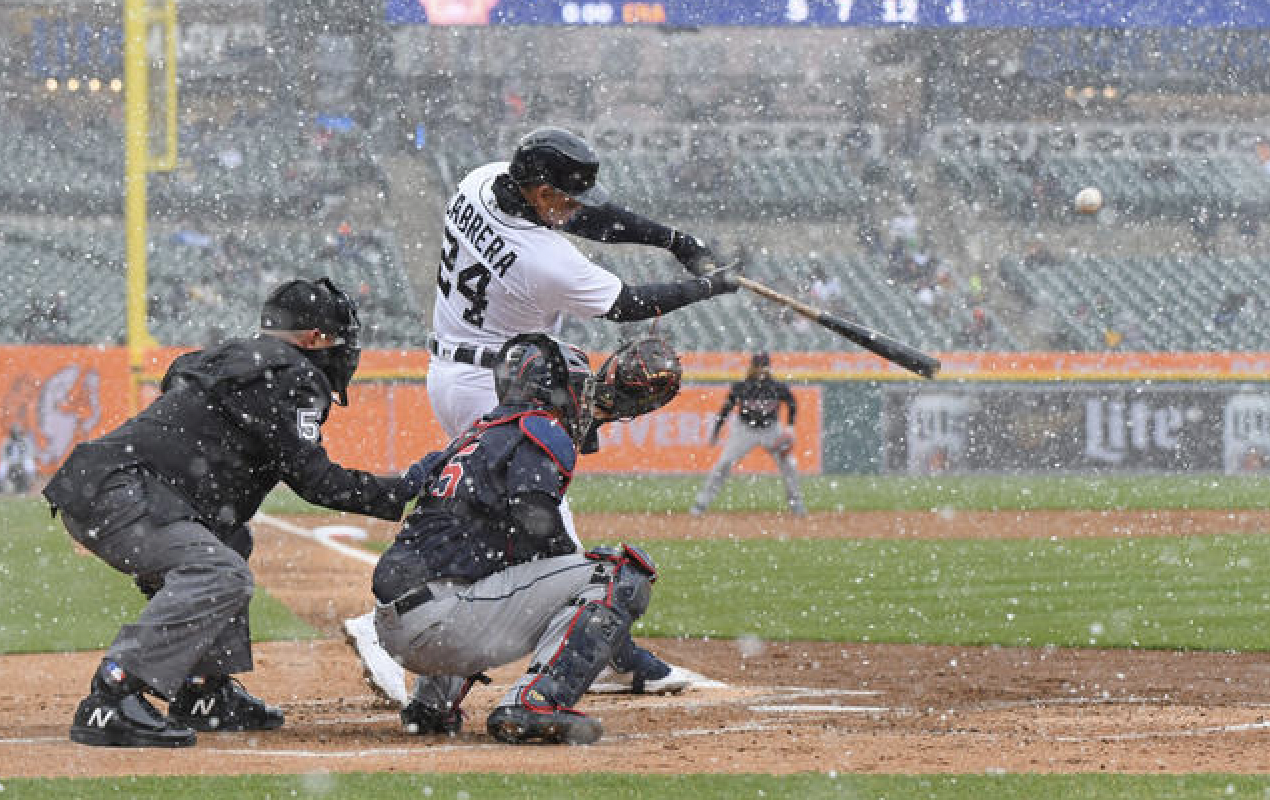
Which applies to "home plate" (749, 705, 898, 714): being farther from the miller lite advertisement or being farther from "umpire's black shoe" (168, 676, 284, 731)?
the miller lite advertisement

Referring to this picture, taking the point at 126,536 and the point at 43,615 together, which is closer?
the point at 126,536

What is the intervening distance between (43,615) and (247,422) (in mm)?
5858

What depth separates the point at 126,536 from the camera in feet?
18.0

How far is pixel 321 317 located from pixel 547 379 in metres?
0.75

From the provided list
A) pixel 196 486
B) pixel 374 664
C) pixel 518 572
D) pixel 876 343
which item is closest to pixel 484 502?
A: pixel 518 572

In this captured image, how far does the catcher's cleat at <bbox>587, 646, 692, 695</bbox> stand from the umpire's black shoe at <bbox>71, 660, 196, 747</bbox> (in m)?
1.88

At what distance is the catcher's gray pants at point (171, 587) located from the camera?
537cm

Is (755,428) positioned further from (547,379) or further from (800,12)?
(547,379)

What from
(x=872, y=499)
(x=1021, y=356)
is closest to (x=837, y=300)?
(x=1021, y=356)

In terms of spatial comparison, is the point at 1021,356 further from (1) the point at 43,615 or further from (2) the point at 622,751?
(2) the point at 622,751

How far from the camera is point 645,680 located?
689 centimetres

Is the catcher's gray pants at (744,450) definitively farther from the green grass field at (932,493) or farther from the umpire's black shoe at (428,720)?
the umpire's black shoe at (428,720)

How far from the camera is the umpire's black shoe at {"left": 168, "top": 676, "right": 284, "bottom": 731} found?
5.93 meters

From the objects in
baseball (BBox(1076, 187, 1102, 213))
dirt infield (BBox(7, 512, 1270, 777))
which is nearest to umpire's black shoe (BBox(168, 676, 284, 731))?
dirt infield (BBox(7, 512, 1270, 777))
